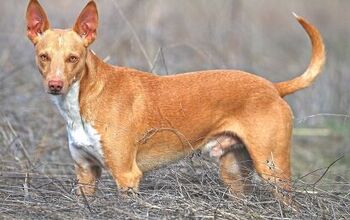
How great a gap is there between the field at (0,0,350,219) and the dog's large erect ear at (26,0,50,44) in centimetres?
109

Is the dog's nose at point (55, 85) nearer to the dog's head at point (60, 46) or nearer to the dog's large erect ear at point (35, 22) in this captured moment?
the dog's head at point (60, 46)

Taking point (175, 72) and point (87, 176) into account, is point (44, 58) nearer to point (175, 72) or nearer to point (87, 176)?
point (87, 176)

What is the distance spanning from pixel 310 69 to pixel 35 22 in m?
2.21

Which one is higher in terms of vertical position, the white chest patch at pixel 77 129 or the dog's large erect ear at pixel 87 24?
the dog's large erect ear at pixel 87 24

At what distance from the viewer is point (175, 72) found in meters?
10.2

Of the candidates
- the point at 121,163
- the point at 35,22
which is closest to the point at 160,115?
the point at 121,163

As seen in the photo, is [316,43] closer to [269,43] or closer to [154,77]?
[154,77]

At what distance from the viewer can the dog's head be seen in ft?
18.7

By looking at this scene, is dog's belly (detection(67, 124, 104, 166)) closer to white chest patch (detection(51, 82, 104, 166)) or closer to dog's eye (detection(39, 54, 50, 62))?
white chest patch (detection(51, 82, 104, 166))

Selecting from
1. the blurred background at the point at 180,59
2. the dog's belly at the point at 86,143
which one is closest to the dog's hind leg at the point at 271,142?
the blurred background at the point at 180,59

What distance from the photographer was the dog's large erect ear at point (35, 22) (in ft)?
19.8

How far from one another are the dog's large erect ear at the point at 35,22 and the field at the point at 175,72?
1092 millimetres

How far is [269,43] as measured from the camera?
51.1 ft

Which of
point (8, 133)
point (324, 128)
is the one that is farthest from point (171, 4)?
point (8, 133)
